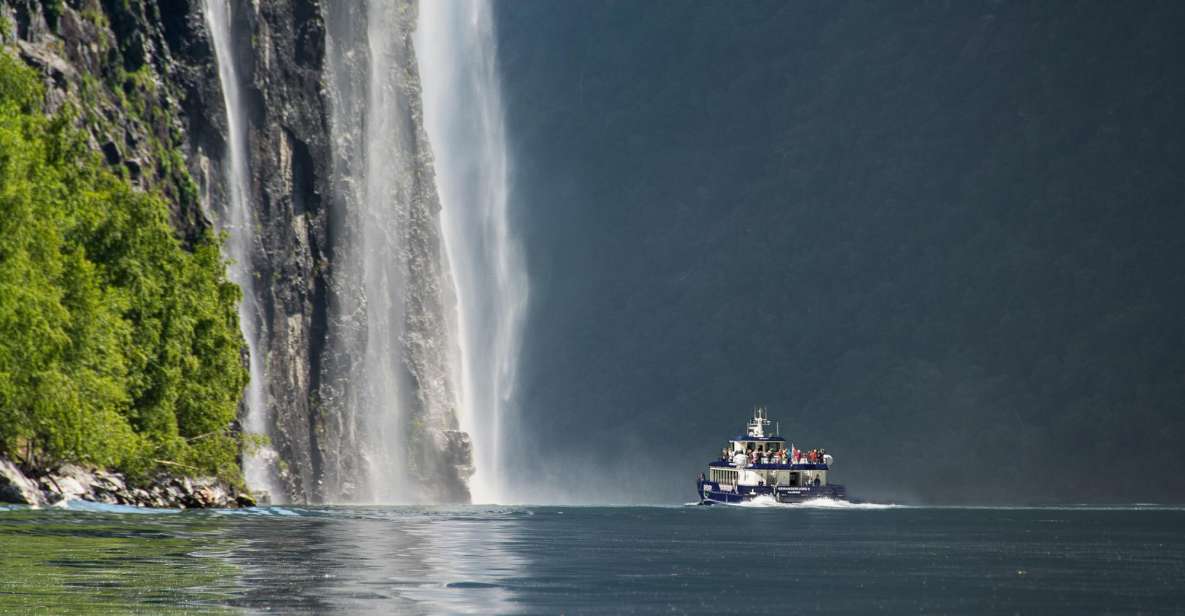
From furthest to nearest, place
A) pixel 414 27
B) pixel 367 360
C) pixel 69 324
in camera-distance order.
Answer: pixel 414 27
pixel 367 360
pixel 69 324

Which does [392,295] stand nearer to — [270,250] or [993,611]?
[270,250]

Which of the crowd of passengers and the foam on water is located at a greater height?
the crowd of passengers

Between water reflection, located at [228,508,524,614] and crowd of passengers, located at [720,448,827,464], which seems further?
crowd of passengers, located at [720,448,827,464]


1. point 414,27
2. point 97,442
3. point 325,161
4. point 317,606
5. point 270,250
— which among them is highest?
point 414,27

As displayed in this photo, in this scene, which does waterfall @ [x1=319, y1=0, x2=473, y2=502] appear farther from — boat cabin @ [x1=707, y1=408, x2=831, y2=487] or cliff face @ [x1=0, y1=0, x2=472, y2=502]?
boat cabin @ [x1=707, y1=408, x2=831, y2=487]

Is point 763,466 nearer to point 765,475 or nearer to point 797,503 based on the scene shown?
point 765,475

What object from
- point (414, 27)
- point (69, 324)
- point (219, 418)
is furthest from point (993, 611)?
point (414, 27)

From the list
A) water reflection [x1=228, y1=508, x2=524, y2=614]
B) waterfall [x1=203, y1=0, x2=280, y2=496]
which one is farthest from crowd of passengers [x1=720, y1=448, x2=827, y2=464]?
water reflection [x1=228, y1=508, x2=524, y2=614]
